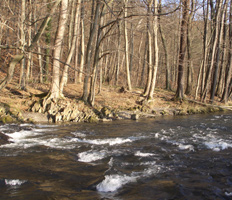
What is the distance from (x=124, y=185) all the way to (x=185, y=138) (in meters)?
5.23

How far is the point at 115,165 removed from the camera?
664 centimetres

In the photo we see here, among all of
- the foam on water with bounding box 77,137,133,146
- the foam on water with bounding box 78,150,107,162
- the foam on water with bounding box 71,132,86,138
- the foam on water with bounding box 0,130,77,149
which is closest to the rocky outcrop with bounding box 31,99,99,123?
the foam on water with bounding box 71,132,86,138

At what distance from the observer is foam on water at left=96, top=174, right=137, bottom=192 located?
5.25 metres

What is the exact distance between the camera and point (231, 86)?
2353cm

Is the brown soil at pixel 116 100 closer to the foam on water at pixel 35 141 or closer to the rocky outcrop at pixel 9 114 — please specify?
the rocky outcrop at pixel 9 114

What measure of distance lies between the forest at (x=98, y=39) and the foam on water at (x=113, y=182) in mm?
2530

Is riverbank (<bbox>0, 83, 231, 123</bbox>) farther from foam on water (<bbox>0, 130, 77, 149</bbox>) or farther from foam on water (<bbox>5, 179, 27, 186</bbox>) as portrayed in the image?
foam on water (<bbox>5, 179, 27, 186</bbox>)

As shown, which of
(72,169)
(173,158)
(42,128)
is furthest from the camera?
(42,128)

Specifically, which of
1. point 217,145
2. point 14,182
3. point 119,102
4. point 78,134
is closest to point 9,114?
point 78,134

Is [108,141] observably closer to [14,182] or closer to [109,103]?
[14,182]

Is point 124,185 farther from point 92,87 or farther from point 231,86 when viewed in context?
point 231,86

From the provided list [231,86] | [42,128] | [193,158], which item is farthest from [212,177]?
[231,86]

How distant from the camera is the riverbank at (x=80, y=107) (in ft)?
44.1

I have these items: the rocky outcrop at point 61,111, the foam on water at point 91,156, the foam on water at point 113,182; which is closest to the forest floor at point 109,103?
the rocky outcrop at point 61,111
